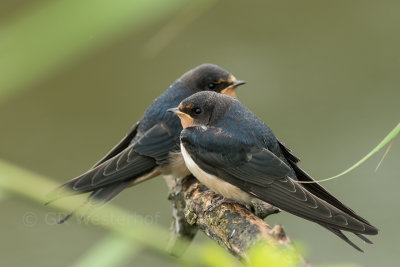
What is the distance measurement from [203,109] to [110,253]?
3.74ft

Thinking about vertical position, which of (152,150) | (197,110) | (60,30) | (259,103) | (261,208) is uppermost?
(60,30)

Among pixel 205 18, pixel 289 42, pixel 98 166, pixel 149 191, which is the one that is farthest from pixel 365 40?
pixel 98 166

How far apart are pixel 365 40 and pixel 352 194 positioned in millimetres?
1523

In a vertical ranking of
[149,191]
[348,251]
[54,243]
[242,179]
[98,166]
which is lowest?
[54,243]

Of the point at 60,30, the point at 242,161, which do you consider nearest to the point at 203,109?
the point at 242,161

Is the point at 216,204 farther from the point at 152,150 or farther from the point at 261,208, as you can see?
the point at 152,150

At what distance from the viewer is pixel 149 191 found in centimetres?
370

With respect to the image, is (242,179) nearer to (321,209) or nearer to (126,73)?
(321,209)

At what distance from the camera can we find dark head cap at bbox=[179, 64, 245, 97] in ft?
8.32

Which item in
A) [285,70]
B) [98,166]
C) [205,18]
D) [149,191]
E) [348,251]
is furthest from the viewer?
[205,18]

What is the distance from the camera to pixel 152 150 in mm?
2338

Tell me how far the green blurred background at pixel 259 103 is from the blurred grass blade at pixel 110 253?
75.1 inches

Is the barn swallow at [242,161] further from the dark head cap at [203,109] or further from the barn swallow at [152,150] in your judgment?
the barn swallow at [152,150]

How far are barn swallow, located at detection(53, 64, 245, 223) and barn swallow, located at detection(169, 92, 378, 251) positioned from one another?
28 centimetres
